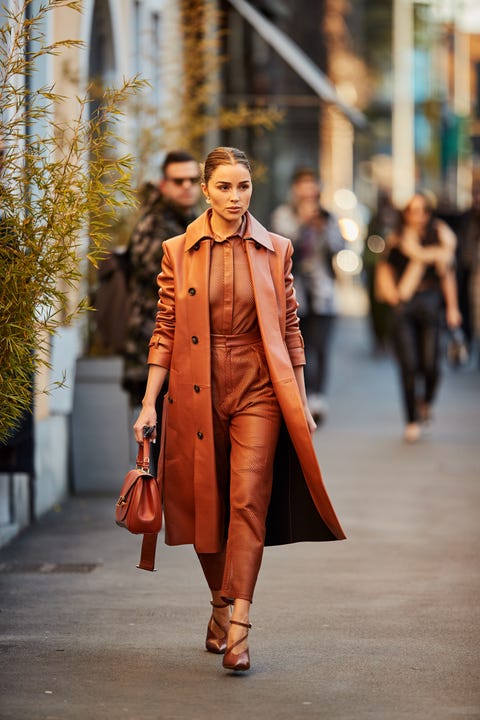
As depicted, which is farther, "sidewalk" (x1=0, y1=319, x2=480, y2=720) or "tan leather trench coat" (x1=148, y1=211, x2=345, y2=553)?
"tan leather trench coat" (x1=148, y1=211, x2=345, y2=553)

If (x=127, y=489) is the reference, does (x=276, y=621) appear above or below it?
below

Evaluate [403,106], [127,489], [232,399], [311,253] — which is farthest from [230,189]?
[403,106]

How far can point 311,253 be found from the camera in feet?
49.3

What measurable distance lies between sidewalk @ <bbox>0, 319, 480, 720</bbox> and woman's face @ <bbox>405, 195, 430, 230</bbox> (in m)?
3.08

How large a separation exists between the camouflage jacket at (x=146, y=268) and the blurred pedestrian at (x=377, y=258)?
42.5ft

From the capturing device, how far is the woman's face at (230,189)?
6.57m

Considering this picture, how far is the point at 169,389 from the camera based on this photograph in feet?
22.1

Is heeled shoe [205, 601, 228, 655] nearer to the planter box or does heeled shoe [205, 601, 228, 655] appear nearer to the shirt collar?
the shirt collar

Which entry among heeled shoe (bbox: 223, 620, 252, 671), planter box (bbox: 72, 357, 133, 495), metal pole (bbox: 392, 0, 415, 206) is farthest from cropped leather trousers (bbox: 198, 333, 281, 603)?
metal pole (bbox: 392, 0, 415, 206)

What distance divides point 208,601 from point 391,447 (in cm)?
635

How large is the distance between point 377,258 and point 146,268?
43.1 ft

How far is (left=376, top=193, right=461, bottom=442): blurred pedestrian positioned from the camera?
14.5 meters

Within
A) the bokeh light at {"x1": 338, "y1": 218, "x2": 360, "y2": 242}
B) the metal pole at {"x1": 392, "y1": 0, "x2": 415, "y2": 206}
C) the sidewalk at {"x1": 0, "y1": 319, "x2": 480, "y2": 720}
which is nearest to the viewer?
the sidewalk at {"x1": 0, "y1": 319, "x2": 480, "y2": 720}

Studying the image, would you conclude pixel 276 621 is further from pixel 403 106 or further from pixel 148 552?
pixel 403 106
